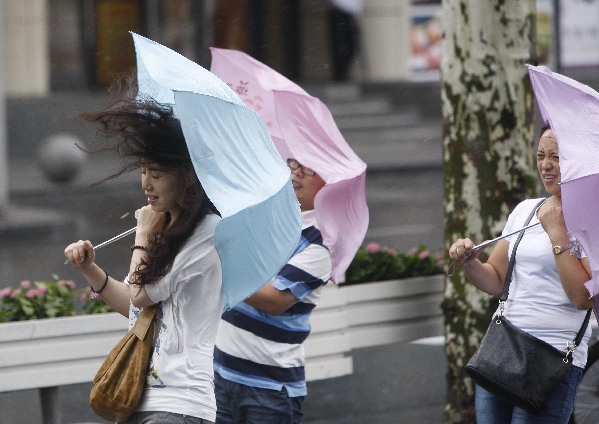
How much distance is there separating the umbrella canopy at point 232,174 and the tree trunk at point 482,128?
9.07 feet

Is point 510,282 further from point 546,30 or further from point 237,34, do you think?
point 237,34

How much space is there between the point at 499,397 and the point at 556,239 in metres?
0.61

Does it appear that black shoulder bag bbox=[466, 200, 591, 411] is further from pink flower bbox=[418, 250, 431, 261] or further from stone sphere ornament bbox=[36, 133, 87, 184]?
stone sphere ornament bbox=[36, 133, 87, 184]

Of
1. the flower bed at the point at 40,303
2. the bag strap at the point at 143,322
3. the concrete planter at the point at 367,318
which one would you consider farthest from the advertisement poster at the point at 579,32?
the bag strap at the point at 143,322

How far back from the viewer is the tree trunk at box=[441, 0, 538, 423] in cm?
646

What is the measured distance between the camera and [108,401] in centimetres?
Result: 383

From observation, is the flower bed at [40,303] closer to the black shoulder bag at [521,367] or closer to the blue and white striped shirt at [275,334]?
the blue and white striped shirt at [275,334]

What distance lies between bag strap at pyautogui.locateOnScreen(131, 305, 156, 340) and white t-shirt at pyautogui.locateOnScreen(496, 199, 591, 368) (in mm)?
1324

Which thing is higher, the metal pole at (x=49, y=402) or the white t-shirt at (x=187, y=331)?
the white t-shirt at (x=187, y=331)

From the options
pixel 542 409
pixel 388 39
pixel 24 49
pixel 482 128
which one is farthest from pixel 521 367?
pixel 388 39

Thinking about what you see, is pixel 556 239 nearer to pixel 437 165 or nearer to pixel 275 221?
pixel 275 221

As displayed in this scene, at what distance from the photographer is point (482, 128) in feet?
21.3

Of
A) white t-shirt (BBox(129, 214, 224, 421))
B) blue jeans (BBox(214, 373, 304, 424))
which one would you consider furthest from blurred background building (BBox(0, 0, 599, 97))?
white t-shirt (BBox(129, 214, 224, 421))

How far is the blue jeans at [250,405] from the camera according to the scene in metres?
4.66
